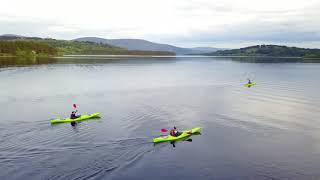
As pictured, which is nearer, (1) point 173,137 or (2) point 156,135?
(1) point 173,137

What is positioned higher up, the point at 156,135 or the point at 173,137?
the point at 173,137

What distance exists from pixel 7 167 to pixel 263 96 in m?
52.4

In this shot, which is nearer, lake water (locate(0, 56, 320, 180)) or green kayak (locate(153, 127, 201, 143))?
lake water (locate(0, 56, 320, 180))

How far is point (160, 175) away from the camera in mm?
26438

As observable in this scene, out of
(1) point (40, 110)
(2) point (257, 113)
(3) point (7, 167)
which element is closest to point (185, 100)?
(2) point (257, 113)

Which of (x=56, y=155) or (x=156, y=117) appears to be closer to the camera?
(x=56, y=155)

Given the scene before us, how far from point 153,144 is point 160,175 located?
790cm

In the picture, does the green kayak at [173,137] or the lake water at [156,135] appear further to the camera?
Result: the green kayak at [173,137]

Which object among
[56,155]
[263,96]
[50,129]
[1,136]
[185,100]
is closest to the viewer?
[56,155]

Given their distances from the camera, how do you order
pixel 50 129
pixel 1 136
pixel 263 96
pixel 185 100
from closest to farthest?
pixel 1 136 < pixel 50 129 < pixel 185 100 < pixel 263 96

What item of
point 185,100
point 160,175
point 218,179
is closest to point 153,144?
point 160,175

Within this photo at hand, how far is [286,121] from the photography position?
4462cm

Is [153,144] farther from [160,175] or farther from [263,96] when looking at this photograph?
[263,96]

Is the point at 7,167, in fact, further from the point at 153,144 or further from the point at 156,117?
the point at 156,117
